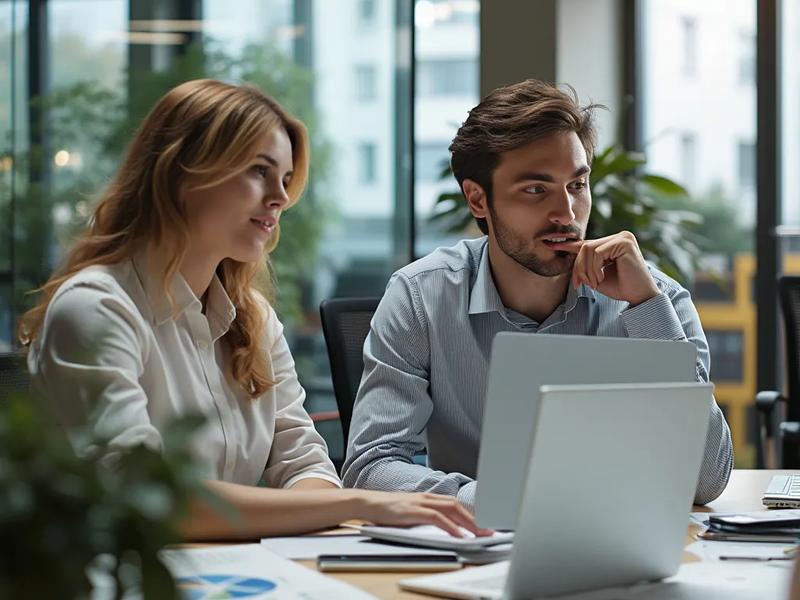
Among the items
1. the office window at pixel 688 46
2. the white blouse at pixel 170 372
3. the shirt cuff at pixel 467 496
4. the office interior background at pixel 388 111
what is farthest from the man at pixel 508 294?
the office window at pixel 688 46

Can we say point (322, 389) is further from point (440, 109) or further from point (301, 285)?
point (440, 109)

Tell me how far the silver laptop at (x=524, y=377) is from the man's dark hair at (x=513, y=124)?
788mm

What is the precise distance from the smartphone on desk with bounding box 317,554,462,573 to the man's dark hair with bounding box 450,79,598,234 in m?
0.96

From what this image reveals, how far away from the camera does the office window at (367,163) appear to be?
16.1 ft

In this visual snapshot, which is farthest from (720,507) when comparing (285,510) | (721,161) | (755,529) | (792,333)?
(721,161)

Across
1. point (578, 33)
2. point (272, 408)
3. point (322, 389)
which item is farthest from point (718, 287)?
point (272, 408)

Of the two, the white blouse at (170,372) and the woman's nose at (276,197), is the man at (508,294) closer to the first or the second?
the white blouse at (170,372)

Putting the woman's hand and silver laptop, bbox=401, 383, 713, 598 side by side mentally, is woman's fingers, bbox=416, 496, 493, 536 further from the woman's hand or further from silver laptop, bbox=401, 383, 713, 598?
silver laptop, bbox=401, 383, 713, 598

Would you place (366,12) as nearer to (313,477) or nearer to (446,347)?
(446,347)

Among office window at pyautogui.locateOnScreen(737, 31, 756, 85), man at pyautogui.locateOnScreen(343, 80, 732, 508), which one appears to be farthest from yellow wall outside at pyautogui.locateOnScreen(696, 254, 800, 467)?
man at pyautogui.locateOnScreen(343, 80, 732, 508)

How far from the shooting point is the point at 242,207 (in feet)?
6.35

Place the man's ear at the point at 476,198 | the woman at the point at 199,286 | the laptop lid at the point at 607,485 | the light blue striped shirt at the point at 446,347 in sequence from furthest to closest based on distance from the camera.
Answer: the man's ear at the point at 476,198 → the light blue striped shirt at the point at 446,347 → the woman at the point at 199,286 → the laptop lid at the point at 607,485

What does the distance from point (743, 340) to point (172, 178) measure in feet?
10.9

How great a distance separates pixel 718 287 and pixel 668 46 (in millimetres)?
1042
